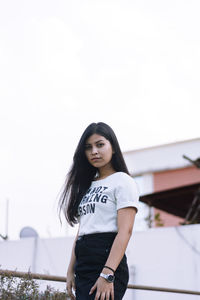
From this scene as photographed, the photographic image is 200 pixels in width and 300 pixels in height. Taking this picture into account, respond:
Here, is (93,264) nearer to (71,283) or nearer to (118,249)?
(118,249)

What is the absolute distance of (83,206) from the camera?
2465mm

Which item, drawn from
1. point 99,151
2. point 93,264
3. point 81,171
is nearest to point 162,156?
point 81,171

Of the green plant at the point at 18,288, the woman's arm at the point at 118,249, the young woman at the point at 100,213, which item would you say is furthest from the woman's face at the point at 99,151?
the green plant at the point at 18,288

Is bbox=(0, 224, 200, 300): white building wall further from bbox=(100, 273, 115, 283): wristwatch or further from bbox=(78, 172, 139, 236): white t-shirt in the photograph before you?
bbox=(100, 273, 115, 283): wristwatch

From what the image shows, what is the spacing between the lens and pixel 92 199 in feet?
7.92

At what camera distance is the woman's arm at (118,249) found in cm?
218

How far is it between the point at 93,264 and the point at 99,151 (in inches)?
21.5

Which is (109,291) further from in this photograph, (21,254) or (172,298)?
(21,254)

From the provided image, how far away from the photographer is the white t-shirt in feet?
7.63

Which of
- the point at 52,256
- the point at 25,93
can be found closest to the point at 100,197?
the point at 52,256

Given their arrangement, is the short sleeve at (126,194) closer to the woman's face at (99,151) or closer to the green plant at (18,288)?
the woman's face at (99,151)

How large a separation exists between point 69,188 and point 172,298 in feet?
13.5

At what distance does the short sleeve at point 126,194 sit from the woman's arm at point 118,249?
0.9 inches

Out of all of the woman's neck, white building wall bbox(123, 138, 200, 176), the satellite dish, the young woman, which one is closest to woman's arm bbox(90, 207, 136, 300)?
the young woman
